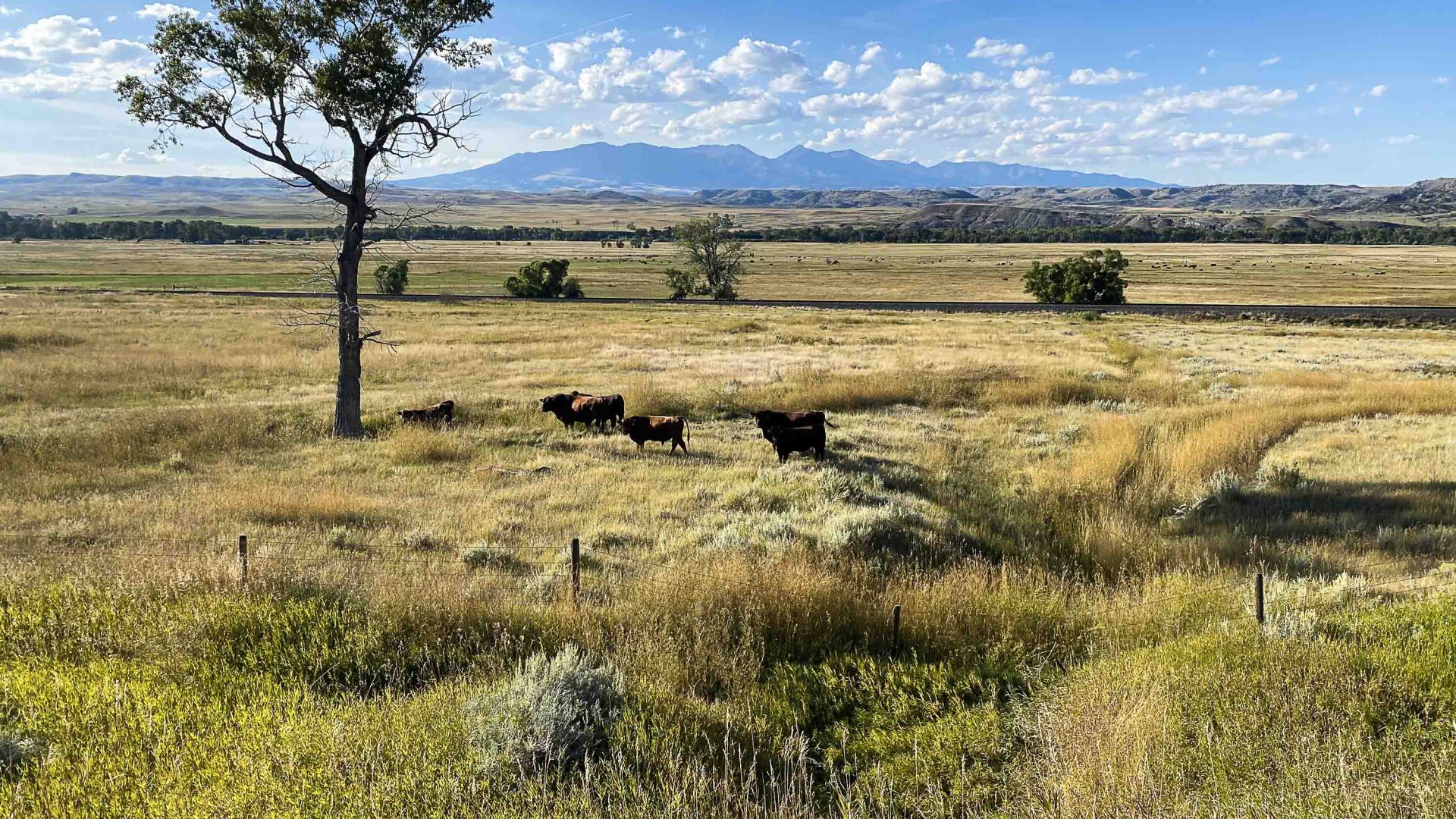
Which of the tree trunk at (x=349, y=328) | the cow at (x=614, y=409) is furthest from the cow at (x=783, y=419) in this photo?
the tree trunk at (x=349, y=328)

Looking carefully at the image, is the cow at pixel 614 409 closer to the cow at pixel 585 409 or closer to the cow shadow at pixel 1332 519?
the cow at pixel 585 409

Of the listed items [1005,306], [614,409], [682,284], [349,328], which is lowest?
[614,409]

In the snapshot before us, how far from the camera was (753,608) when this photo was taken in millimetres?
7551

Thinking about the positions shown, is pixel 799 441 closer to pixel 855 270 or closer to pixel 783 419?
pixel 783 419

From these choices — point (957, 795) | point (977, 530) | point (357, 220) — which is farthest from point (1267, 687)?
point (357, 220)

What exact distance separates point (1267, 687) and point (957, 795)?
8.34 feet

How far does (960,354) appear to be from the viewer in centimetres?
3547

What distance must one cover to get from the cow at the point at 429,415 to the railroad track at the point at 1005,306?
36.3 m

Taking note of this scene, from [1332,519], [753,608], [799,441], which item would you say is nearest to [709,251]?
[799,441]

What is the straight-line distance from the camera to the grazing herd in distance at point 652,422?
663 inches

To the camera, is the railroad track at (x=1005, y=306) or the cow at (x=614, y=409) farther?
the railroad track at (x=1005, y=306)

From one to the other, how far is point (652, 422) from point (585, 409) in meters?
3.18

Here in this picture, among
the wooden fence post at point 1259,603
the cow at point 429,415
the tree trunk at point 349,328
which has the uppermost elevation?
the tree trunk at point 349,328

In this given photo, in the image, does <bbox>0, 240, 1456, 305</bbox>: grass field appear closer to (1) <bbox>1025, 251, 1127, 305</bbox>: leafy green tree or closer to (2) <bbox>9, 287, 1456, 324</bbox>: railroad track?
(2) <bbox>9, 287, 1456, 324</bbox>: railroad track
